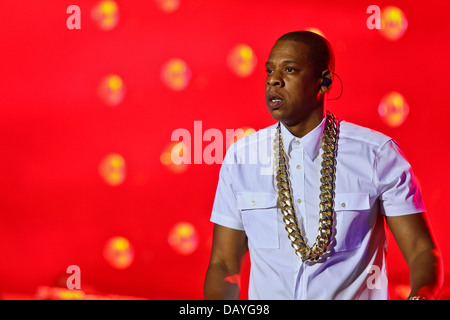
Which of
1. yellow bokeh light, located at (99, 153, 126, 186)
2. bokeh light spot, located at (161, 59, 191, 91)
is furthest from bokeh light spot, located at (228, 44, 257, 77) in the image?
yellow bokeh light, located at (99, 153, 126, 186)

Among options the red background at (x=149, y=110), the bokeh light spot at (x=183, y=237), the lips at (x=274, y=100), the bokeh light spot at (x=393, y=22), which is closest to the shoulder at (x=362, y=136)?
the lips at (x=274, y=100)

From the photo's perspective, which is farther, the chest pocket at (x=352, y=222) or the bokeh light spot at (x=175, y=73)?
the bokeh light spot at (x=175, y=73)

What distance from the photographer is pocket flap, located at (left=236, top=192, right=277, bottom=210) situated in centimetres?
170

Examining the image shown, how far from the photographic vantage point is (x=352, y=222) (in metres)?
1.63

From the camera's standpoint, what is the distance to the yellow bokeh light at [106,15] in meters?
2.48

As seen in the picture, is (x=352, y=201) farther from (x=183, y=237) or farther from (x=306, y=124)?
(x=183, y=237)

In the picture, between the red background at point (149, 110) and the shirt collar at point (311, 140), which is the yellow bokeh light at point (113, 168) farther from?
the shirt collar at point (311, 140)

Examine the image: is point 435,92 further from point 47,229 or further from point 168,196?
point 47,229

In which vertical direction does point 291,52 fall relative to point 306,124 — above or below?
above

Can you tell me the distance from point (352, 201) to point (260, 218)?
0.27 meters

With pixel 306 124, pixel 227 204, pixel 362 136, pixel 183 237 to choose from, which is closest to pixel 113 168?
pixel 183 237

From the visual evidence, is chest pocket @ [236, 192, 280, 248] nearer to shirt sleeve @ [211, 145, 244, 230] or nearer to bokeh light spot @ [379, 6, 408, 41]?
shirt sleeve @ [211, 145, 244, 230]

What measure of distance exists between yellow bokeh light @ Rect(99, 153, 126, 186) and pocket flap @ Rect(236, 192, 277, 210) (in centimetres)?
91
